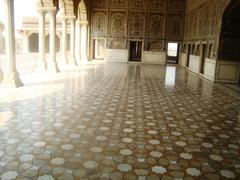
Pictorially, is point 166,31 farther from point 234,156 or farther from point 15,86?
point 234,156

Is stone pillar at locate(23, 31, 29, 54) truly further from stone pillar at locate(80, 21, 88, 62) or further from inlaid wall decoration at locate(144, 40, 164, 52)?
inlaid wall decoration at locate(144, 40, 164, 52)

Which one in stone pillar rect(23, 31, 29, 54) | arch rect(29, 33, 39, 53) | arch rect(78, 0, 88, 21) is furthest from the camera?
arch rect(29, 33, 39, 53)

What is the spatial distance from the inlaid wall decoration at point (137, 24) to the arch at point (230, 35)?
1092 centimetres

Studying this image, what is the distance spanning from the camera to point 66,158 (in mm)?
3926

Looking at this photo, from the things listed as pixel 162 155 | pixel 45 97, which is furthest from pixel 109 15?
pixel 162 155

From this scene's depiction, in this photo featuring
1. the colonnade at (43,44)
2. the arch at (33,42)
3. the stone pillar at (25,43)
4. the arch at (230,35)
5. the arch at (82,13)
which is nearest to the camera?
the colonnade at (43,44)

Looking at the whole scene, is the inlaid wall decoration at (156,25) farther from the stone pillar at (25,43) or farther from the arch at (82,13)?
the stone pillar at (25,43)

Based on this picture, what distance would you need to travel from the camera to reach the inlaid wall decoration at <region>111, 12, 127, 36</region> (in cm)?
2289

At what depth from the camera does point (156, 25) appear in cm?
2294

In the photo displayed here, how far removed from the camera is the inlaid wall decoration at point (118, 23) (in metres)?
22.9

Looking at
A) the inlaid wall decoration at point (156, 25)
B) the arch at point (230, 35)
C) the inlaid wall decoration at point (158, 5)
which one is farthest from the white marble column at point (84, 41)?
the arch at point (230, 35)

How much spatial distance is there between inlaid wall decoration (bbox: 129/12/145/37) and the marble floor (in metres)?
14.9

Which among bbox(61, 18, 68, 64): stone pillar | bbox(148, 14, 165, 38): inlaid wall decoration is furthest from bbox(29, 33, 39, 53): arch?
bbox(61, 18, 68, 64): stone pillar

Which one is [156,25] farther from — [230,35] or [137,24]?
[230,35]
